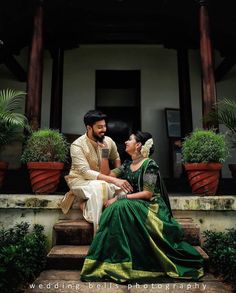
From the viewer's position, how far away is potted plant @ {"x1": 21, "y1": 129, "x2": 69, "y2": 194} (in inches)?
146

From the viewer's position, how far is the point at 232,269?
99.0 inches

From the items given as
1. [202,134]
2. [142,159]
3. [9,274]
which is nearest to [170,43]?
[202,134]

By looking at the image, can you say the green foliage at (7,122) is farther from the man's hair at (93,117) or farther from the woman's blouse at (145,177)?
the woman's blouse at (145,177)

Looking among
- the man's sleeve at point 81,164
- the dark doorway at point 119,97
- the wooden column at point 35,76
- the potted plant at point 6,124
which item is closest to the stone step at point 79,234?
the man's sleeve at point 81,164

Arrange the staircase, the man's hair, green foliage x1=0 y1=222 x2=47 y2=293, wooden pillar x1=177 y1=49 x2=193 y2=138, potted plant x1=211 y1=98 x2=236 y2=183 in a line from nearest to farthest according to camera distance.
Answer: green foliage x1=0 y1=222 x2=47 y2=293
the staircase
the man's hair
potted plant x1=211 y1=98 x2=236 y2=183
wooden pillar x1=177 y1=49 x2=193 y2=138

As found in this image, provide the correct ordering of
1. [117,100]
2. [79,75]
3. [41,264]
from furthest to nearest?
[117,100] < [79,75] < [41,264]

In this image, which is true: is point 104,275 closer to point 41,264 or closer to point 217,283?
point 41,264

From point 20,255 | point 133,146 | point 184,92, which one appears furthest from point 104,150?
point 184,92

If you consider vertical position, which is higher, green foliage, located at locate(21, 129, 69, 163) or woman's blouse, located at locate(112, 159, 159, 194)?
green foliage, located at locate(21, 129, 69, 163)

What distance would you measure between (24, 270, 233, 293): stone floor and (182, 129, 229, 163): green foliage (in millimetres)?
1555

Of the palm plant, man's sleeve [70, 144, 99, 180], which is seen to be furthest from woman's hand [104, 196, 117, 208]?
the palm plant

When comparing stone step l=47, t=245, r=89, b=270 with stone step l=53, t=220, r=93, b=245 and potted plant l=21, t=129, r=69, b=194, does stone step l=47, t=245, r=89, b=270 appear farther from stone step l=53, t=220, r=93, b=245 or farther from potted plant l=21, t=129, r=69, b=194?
potted plant l=21, t=129, r=69, b=194

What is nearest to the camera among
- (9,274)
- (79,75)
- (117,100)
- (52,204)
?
(9,274)

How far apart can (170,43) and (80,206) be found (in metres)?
5.31
